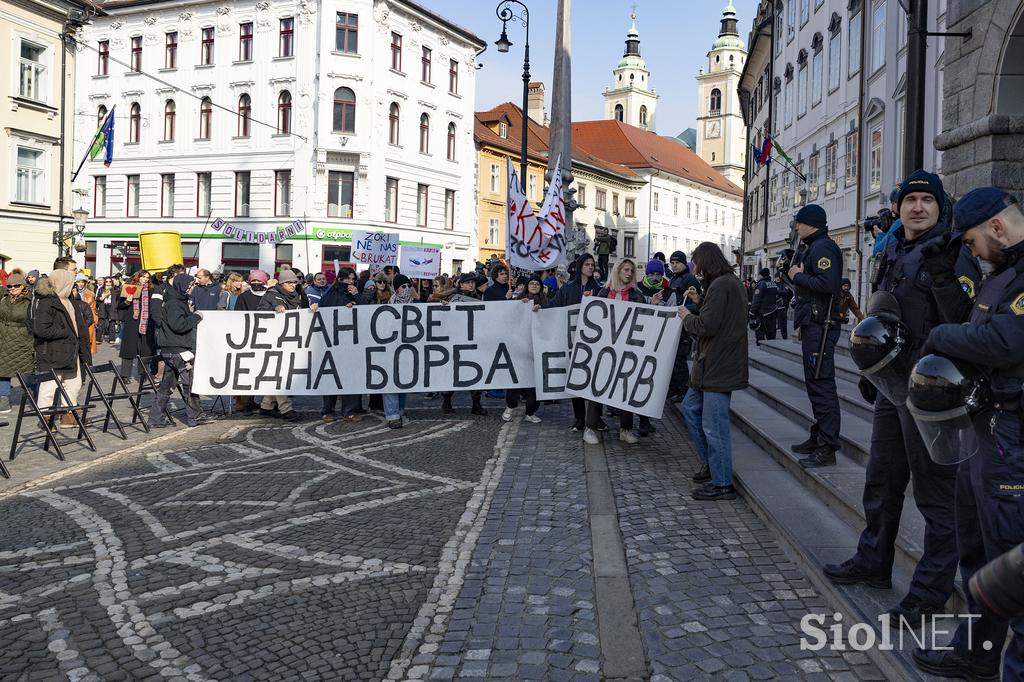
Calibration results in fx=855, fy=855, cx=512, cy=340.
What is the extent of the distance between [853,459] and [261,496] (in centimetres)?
481

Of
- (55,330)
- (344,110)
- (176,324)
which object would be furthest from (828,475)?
(344,110)

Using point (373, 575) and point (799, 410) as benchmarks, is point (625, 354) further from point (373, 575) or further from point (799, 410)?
point (373, 575)

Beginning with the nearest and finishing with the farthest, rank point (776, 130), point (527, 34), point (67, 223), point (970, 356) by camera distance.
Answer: point (970, 356)
point (527, 34)
point (67, 223)
point (776, 130)

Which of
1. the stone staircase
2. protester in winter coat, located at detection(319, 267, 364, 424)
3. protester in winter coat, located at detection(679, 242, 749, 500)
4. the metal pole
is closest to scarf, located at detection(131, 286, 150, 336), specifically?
protester in winter coat, located at detection(319, 267, 364, 424)

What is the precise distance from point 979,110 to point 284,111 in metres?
35.1

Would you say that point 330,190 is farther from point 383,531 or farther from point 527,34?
A: point 383,531

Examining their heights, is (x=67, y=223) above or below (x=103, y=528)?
above

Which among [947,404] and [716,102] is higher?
[716,102]

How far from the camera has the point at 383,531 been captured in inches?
236

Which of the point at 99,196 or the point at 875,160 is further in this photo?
the point at 99,196

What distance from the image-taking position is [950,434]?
3.05 metres

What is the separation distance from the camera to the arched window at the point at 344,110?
39.1 m

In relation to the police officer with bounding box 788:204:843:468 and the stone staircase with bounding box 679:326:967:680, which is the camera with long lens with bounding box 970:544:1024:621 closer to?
the stone staircase with bounding box 679:326:967:680

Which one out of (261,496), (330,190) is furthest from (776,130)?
(261,496)
